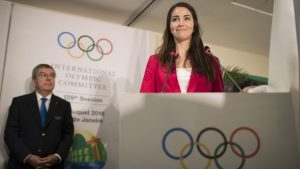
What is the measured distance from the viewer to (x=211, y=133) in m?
0.85

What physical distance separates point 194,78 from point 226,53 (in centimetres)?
372

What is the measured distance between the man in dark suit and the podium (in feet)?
5.31

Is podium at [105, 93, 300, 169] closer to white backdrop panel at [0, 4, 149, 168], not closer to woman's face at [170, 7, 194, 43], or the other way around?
woman's face at [170, 7, 194, 43]

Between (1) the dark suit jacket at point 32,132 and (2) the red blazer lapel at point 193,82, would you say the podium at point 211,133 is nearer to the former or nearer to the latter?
(2) the red blazer lapel at point 193,82

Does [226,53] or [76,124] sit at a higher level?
[226,53]

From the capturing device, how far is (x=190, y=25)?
59.7 inches

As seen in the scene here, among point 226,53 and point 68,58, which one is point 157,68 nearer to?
point 68,58

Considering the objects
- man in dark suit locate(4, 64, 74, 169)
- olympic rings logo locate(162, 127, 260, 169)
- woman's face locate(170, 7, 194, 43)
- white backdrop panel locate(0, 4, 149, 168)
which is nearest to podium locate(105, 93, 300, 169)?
olympic rings logo locate(162, 127, 260, 169)

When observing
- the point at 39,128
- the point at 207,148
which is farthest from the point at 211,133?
the point at 39,128

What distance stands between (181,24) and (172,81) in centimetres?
33

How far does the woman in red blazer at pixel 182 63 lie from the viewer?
137cm

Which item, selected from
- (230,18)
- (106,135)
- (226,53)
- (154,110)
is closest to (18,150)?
(106,135)

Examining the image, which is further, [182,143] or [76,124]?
[76,124]

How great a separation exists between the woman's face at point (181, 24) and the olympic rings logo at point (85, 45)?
162 cm
